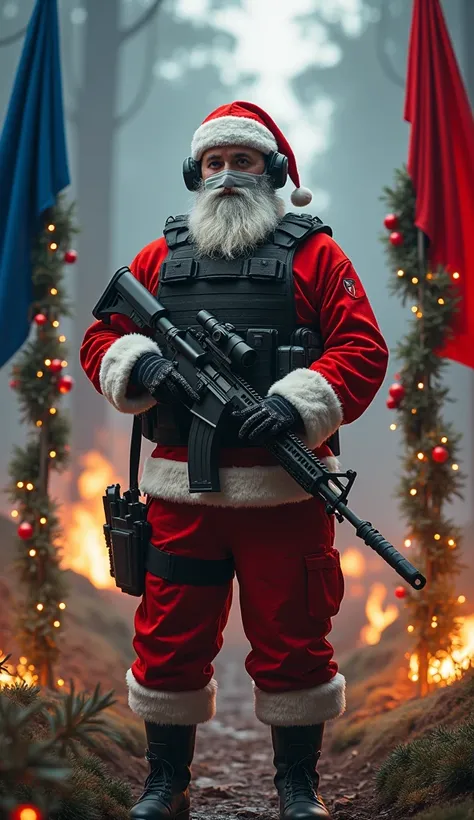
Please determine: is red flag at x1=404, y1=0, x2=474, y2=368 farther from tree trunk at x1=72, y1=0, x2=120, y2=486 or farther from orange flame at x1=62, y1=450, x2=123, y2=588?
tree trunk at x1=72, y1=0, x2=120, y2=486

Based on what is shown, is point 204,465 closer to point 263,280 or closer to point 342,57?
point 263,280

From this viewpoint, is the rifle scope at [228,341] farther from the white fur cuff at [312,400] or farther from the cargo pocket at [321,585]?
the cargo pocket at [321,585]

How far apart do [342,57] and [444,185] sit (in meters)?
4.82

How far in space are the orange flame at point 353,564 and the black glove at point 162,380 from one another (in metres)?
5.64

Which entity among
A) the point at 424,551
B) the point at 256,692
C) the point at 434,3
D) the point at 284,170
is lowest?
the point at 256,692

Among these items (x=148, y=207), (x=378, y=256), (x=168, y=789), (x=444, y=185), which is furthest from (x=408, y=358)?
(x=148, y=207)

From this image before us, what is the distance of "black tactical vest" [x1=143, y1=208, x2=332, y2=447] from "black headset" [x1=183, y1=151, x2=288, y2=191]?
180 mm

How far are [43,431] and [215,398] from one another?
1839 mm

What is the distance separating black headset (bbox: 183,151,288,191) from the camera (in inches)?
97.0

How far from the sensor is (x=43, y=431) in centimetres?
385

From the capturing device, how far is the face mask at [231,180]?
239cm

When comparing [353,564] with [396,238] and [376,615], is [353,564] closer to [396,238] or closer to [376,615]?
[376,615]

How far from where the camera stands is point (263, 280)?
2.29 meters

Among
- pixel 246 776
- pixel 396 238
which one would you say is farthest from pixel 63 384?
pixel 246 776
